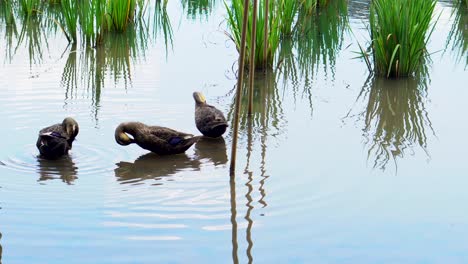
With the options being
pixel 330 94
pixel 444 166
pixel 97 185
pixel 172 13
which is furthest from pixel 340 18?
pixel 97 185

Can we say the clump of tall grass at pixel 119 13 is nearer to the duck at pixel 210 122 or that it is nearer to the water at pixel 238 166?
the water at pixel 238 166

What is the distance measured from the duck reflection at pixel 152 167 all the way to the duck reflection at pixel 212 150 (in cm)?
14

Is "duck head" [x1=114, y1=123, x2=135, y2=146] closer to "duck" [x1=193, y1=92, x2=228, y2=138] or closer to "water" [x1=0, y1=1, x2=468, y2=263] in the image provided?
"water" [x1=0, y1=1, x2=468, y2=263]

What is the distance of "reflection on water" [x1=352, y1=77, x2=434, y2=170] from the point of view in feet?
25.5

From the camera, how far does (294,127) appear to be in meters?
8.37

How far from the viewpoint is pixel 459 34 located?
13102 millimetres

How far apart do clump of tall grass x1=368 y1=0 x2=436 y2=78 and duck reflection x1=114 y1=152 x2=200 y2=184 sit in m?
3.42

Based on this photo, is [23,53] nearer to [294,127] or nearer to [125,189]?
[294,127]

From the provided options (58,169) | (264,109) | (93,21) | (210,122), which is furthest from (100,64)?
(58,169)

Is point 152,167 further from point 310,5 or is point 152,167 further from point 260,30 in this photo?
point 310,5

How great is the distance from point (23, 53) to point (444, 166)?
596 centimetres

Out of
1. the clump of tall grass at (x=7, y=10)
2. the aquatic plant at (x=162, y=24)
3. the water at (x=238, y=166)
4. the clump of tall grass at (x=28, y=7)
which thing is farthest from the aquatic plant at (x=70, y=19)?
the clump of tall grass at (x=28, y=7)

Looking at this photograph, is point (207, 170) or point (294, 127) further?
point (294, 127)

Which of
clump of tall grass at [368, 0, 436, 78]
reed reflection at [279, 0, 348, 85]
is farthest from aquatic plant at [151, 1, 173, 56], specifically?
clump of tall grass at [368, 0, 436, 78]
